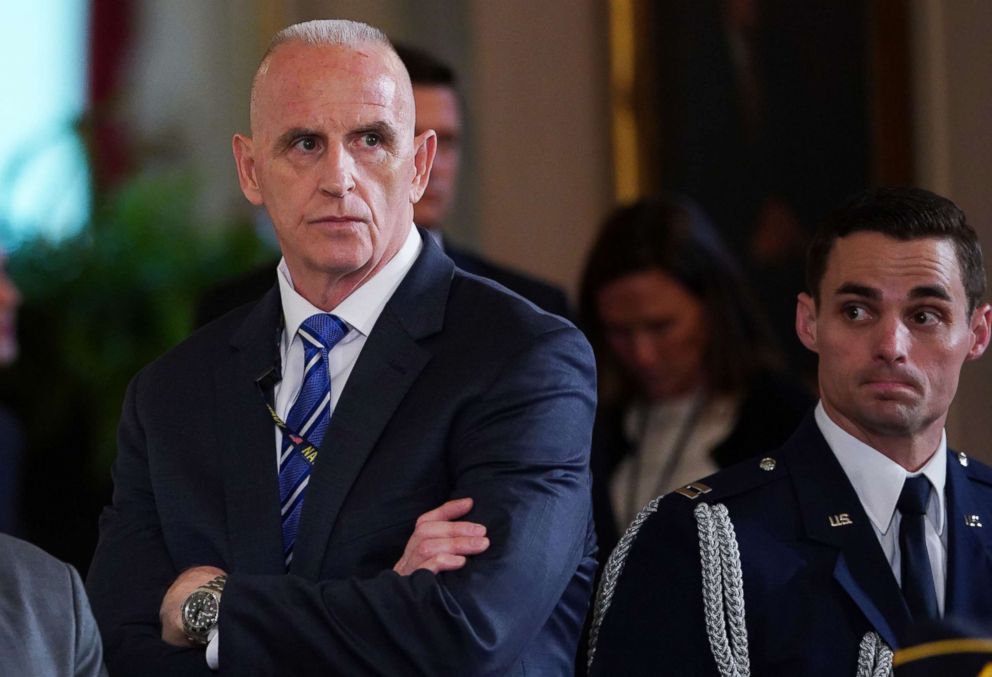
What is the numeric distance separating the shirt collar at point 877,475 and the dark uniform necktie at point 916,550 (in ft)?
0.06

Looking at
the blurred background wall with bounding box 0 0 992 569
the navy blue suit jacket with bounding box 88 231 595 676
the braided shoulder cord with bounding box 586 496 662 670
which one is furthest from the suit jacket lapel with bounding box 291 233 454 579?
the blurred background wall with bounding box 0 0 992 569

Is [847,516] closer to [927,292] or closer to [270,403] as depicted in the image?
[927,292]

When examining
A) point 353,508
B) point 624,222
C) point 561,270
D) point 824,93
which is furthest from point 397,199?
point 561,270

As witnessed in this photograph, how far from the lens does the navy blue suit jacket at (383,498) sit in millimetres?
2553

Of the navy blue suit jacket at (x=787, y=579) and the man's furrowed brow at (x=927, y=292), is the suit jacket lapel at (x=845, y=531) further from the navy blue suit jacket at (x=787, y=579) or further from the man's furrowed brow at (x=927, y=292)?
the man's furrowed brow at (x=927, y=292)

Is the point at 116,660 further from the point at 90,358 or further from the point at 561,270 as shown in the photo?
the point at 561,270

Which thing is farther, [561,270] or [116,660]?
[561,270]

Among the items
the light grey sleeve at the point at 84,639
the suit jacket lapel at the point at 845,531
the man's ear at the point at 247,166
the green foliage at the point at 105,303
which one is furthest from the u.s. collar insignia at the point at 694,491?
the green foliage at the point at 105,303

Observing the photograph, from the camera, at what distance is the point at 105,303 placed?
256 inches

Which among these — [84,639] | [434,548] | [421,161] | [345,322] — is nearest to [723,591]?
[434,548]

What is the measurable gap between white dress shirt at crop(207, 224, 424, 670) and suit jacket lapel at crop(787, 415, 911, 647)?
726mm

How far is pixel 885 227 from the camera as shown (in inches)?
117

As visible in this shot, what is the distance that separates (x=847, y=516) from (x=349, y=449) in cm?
82

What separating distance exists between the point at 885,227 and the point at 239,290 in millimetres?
1557
